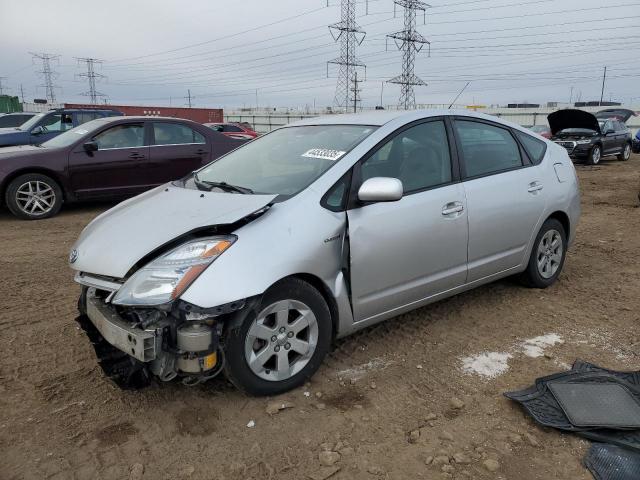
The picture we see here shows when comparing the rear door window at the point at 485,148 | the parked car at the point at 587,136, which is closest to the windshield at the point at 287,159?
the rear door window at the point at 485,148

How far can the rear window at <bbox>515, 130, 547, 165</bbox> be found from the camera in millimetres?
4477

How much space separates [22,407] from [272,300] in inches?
59.0

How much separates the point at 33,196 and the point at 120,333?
6.09 m

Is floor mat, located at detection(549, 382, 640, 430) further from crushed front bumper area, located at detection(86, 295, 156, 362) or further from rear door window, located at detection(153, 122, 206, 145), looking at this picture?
rear door window, located at detection(153, 122, 206, 145)

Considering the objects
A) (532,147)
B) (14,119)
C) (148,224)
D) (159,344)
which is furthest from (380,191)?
(14,119)

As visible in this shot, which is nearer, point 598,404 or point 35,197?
point 598,404

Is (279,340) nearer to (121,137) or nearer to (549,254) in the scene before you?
(549,254)

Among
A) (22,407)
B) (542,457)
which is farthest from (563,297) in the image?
(22,407)

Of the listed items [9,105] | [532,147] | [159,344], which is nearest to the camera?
[159,344]

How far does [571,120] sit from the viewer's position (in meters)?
15.2

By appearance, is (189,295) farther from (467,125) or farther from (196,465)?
(467,125)

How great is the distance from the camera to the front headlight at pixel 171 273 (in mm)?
2547

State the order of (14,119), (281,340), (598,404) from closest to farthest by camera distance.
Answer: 1. (598,404)
2. (281,340)
3. (14,119)

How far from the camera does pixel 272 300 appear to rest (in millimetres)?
2748
